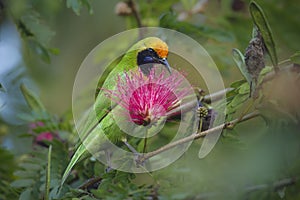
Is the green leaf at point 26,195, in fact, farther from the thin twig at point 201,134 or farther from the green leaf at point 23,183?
the thin twig at point 201,134

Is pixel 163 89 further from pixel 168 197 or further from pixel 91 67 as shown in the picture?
pixel 91 67

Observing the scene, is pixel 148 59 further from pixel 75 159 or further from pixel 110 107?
pixel 75 159

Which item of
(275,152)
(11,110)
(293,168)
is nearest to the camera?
(293,168)

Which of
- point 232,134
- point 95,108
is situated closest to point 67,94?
point 95,108

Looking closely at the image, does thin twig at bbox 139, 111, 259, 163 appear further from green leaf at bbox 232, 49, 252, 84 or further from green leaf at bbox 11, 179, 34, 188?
green leaf at bbox 11, 179, 34, 188

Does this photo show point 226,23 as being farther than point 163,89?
Yes

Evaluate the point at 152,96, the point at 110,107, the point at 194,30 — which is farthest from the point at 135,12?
the point at 152,96
